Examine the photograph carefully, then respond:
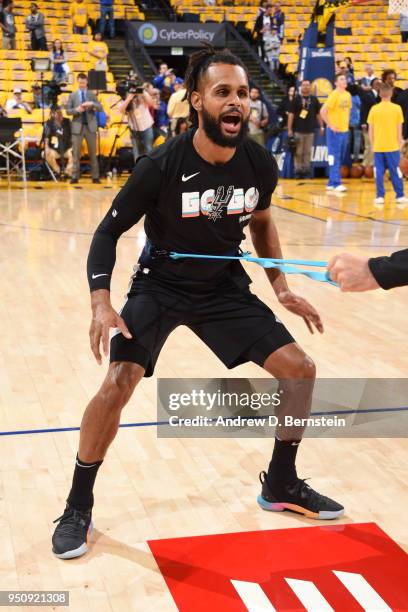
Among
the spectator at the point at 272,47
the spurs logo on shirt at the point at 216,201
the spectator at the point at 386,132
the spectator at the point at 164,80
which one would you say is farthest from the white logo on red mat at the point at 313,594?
the spectator at the point at 272,47

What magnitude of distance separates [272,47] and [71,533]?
1966 centimetres

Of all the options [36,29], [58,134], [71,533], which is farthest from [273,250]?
[36,29]

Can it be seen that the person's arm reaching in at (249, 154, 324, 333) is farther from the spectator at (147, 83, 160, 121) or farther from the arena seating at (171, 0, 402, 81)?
the arena seating at (171, 0, 402, 81)

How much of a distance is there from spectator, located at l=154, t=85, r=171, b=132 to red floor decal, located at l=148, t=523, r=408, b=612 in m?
14.7

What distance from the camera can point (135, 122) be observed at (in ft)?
47.3

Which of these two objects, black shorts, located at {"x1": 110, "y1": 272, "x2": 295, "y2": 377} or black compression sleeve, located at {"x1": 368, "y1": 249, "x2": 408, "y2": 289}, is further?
black shorts, located at {"x1": 110, "y1": 272, "x2": 295, "y2": 377}

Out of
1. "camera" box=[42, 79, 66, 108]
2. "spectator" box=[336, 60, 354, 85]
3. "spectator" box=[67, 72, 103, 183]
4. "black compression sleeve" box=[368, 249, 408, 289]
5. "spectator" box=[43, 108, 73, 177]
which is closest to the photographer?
"black compression sleeve" box=[368, 249, 408, 289]

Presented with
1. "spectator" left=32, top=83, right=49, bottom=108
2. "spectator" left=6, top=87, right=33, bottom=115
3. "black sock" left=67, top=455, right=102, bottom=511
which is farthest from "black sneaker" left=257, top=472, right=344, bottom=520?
"spectator" left=32, top=83, right=49, bottom=108

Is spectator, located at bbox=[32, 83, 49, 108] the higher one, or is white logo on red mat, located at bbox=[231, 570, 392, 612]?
spectator, located at bbox=[32, 83, 49, 108]

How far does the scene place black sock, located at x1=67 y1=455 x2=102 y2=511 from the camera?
3016 millimetres

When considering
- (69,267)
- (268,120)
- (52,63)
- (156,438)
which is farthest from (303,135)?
(156,438)

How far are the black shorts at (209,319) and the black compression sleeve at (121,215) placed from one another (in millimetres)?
219

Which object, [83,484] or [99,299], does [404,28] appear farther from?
[83,484]

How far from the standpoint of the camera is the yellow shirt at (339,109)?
14070mm
